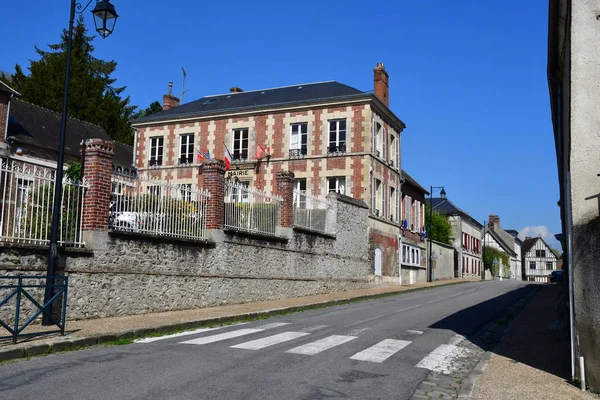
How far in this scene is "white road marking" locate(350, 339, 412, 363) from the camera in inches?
309

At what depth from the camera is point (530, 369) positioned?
730 centimetres

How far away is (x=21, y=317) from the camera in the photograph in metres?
9.87

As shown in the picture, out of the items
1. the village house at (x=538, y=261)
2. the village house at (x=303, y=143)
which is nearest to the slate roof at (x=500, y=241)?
the village house at (x=538, y=261)

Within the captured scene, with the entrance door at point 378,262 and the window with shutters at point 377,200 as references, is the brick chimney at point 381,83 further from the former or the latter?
the entrance door at point 378,262

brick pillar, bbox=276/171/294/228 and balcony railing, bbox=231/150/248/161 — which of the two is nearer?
brick pillar, bbox=276/171/294/228

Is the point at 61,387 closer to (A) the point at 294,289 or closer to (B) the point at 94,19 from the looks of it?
(B) the point at 94,19

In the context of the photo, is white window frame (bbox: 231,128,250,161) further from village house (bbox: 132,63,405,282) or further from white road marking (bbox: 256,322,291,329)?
white road marking (bbox: 256,322,291,329)

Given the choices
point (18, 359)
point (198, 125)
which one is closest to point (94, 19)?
point (18, 359)

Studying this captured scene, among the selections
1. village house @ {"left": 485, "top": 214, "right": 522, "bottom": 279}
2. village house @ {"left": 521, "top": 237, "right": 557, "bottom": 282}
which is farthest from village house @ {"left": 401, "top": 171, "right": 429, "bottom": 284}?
village house @ {"left": 521, "top": 237, "right": 557, "bottom": 282}

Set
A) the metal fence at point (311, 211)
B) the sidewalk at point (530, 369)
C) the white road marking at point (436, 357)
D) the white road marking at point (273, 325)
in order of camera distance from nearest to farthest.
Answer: the sidewalk at point (530, 369)
the white road marking at point (436, 357)
the white road marking at point (273, 325)
the metal fence at point (311, 211)

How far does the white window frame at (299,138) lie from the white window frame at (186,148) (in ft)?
20.5

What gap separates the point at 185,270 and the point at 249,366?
7.29 m

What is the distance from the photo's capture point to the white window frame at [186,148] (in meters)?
32.0

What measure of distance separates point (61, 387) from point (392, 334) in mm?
6268
